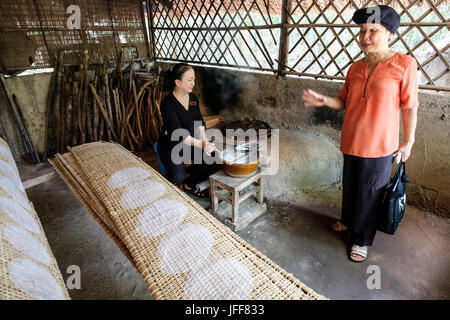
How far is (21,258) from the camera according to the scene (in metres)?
0.96

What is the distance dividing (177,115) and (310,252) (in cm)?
170

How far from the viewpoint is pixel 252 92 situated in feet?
12.2

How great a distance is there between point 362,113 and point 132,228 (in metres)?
1.63

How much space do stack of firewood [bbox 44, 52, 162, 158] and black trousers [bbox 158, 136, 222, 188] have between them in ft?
4.67

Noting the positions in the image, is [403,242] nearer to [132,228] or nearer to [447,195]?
[447,195]

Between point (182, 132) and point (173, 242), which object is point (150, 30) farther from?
point (173, 242)

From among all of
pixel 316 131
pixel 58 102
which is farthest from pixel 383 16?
A: pixel 58 102

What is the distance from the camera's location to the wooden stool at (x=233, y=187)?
2283mm

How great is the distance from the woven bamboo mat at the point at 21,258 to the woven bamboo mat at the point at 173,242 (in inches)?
13.8

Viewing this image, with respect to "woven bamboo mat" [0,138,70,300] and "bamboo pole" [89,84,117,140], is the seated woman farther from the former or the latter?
"bamboo pole" [89,84,117,140]

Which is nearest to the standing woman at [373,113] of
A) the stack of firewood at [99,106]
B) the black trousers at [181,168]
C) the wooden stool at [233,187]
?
the wooden stool at [233,187]

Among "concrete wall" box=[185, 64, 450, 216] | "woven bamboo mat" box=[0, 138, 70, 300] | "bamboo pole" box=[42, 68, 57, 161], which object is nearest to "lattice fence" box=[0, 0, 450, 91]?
"concrete wall" box=[185, 64, 450, 216]

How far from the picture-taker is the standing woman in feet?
5.12

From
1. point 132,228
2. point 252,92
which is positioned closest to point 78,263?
point 132,228
